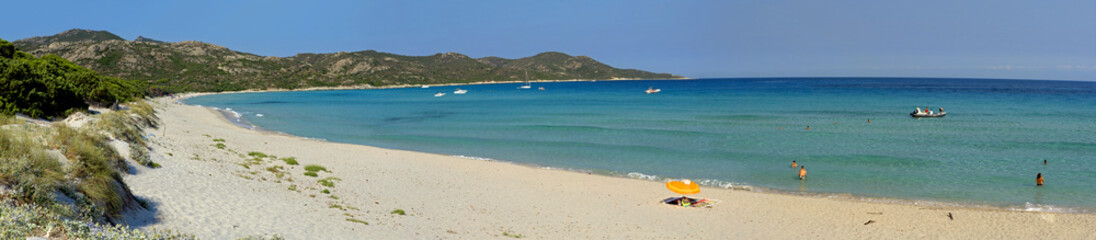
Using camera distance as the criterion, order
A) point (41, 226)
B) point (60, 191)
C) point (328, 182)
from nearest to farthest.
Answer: point (41, 226), point (60, 191), point (328, 182)

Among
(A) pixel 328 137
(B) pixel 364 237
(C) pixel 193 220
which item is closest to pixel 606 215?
(B) pixel 364 237

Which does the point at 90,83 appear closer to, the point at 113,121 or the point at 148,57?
the point at 113,121

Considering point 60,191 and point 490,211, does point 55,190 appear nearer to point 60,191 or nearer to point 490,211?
point 60,191

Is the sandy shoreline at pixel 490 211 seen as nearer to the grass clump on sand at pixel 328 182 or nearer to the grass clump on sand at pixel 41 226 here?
the grass clump on sand at pixel 328 182

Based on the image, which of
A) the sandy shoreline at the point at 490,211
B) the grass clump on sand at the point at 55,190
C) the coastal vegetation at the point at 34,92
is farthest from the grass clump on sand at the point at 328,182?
the coastal vegetation at the point at 34,92

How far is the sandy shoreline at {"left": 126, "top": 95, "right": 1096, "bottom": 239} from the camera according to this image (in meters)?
11.9

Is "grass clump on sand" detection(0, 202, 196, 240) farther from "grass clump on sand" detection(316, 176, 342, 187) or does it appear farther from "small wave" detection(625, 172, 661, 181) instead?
"small wave" detection(625, 172, 661, 181)

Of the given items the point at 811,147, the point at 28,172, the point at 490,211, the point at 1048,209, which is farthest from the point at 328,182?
the point at 811,147

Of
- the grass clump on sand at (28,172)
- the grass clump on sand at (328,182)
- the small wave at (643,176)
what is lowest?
the small wave at (643,176)

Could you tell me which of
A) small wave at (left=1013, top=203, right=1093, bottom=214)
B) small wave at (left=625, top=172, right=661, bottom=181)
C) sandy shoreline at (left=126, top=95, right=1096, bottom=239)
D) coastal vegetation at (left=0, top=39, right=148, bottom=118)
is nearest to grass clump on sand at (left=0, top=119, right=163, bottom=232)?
sandy shoreline at (left=126, top=95, right=1096, bottom=239)

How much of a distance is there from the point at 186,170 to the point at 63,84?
18675 millimetres

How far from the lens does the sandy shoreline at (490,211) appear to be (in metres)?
11.9

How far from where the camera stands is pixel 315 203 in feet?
47.3

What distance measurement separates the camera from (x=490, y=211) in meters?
15.8
